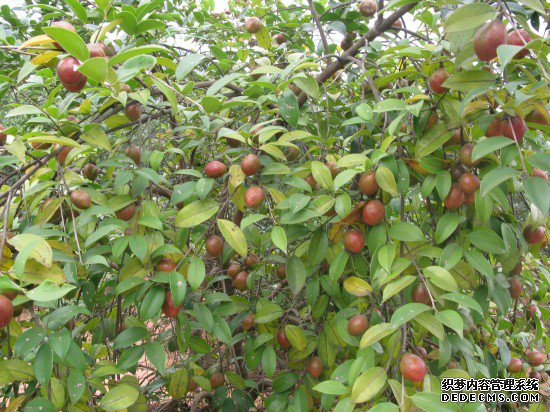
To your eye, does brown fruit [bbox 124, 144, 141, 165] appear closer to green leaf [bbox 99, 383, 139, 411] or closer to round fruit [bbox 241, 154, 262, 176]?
round fruit [bbox 241, 154, 262, 176]

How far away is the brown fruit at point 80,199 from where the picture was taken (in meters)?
0.96

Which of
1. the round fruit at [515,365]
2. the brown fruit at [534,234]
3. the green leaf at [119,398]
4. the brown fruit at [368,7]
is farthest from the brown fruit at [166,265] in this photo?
the round fruit at [515,365]

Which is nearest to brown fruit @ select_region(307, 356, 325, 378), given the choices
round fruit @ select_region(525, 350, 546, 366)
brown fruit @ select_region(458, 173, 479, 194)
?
brown fruit @ select_region(458, 173, 479, 194)

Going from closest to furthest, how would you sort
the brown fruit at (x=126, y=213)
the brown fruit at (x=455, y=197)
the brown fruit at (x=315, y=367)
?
the brown fruit at (x=455, y=197) → the brown fruit at (x=126, y=213) → the brown fruit at (x=315, y=367)

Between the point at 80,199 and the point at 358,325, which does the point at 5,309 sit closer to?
the point at 80,199

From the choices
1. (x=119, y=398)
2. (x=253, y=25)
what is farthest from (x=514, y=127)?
(x=253, y=25)

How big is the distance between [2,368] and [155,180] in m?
0.48

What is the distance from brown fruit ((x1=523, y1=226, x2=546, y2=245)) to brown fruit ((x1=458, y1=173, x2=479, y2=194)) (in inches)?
9.9

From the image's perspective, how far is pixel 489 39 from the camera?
72 cm

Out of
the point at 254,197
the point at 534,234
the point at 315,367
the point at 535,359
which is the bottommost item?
the point at 535,359

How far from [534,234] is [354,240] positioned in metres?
0.45

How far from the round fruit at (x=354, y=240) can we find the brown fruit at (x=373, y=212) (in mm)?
41

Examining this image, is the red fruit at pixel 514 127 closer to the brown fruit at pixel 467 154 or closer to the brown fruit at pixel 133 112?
the brown fruit at pixel 467 154

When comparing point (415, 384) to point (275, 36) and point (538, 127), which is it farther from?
point (275, 36)
